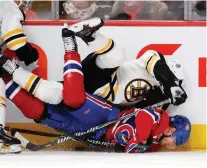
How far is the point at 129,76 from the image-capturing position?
2.22 metres

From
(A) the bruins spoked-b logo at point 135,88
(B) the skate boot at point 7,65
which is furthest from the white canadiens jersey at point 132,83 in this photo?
(B) the skate boot at point 7,65

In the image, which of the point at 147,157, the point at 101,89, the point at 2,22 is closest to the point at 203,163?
the point at 147,157

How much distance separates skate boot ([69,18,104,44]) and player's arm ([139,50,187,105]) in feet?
0.88

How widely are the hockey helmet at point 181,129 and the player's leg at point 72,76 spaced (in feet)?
1.29

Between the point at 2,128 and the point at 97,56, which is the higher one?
the point at 97,56

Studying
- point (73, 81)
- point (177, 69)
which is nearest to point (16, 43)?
point (73, 81)

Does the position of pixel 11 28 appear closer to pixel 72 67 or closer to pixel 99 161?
pixel 72 67

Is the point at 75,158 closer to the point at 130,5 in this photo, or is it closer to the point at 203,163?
the point at 203,163

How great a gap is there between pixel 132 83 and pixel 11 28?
52 centimetres

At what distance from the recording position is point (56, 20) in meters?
2.36

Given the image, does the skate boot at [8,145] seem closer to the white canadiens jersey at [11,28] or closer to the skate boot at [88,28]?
the white canadiens jersey at [11,28]

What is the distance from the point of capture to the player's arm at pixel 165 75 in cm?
214

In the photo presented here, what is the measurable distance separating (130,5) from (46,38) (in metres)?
0.41

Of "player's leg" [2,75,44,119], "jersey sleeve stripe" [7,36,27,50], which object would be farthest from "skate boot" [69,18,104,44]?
"player's leg" [2,75,44,119]
